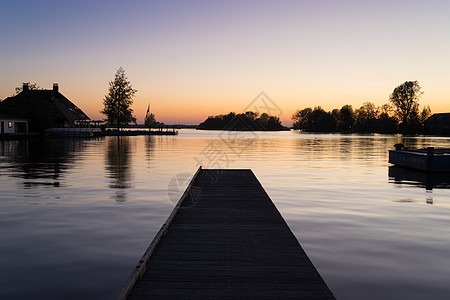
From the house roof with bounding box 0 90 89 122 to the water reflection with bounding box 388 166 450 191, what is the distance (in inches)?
2690

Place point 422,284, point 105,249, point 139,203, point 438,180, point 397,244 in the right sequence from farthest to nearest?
1. point 438,180
2. point 139,203
3. point 397,244
4. point 105,249
5. point 422,284

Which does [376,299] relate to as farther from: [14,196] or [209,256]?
[14,196]

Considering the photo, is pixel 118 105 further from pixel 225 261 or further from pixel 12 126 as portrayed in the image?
pixel 225 261

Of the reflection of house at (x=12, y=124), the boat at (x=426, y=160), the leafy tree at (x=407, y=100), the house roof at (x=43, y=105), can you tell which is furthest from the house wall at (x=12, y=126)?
the leafy tree at (x=407, y=100)

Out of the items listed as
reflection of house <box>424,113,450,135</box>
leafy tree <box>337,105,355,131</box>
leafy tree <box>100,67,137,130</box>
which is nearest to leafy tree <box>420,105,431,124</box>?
reflection of house <box>424,113,450,135</box>

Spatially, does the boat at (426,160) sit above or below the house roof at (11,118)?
below

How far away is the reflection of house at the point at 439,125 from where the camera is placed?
428 feet

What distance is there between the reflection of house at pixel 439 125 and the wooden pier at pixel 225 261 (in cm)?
14304

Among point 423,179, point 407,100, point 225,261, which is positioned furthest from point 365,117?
point 225,261

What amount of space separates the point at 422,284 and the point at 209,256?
14.0ft

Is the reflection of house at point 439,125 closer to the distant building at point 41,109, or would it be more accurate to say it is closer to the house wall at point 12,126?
the distant building at point 41,109

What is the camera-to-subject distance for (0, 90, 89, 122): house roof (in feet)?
232

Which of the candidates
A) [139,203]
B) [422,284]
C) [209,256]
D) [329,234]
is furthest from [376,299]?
[139,203]

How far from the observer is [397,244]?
9477 millimetres
